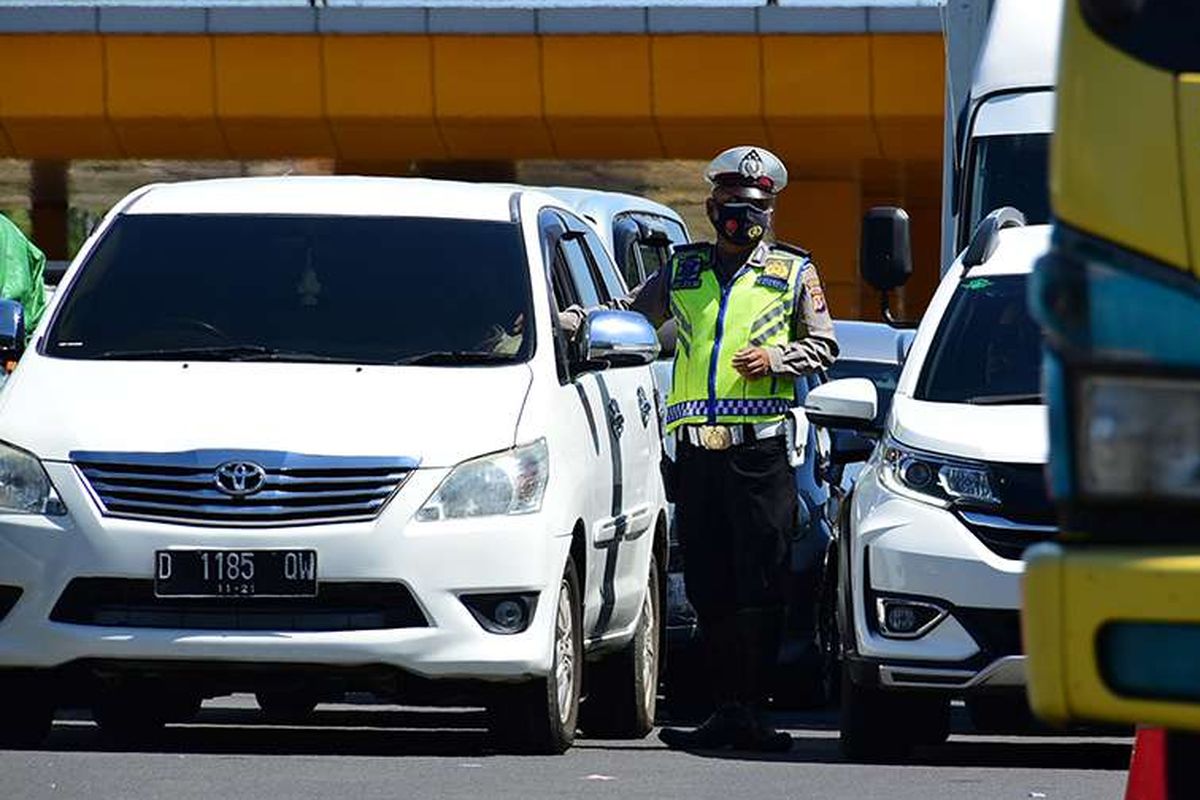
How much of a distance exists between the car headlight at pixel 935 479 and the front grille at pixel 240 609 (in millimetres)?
1654

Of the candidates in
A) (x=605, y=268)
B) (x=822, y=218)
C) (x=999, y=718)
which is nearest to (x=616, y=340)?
(x=605, y=268)

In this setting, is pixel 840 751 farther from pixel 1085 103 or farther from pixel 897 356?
pixel 1085 103

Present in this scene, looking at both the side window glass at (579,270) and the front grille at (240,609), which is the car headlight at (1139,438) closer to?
the front grille at (240,609)

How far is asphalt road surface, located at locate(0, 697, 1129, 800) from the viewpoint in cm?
990

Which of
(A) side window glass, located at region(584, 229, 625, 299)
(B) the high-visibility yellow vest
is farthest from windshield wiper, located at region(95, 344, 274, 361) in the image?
(A) side window glass, located at region(584, 229, 625, 299)

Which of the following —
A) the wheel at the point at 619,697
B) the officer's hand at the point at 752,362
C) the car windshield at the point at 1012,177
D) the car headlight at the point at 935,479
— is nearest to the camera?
the car headlight at the point at 935,479

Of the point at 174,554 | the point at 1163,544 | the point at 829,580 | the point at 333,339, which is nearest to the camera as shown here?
the point at 1163,544

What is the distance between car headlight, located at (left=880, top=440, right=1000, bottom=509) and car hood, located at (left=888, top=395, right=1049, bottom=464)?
0.04m

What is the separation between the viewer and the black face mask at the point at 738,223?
39.0 ft

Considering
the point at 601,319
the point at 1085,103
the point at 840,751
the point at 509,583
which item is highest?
the point at 1085,103

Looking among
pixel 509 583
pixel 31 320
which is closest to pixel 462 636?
pixel 509 583

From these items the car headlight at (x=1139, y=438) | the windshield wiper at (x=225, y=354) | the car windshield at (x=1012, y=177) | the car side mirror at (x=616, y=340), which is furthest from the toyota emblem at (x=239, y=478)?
the car windshield at (x=1012, y=177)

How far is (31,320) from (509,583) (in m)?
5.21

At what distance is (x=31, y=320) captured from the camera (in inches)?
605
